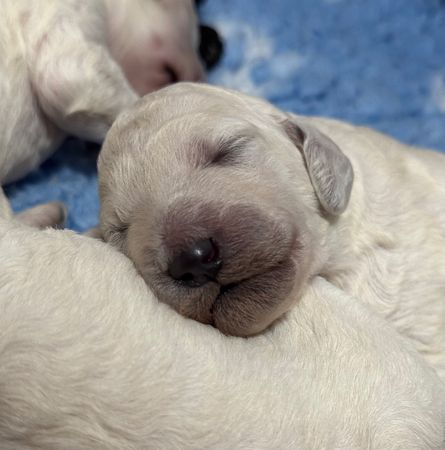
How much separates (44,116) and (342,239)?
3.84ft

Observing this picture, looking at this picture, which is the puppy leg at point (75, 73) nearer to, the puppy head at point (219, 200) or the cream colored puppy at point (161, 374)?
the puppy head at point (219, 200)

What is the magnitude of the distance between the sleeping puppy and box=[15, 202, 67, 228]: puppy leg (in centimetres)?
47

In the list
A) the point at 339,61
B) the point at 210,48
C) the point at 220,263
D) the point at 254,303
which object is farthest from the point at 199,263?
the point at 339,61

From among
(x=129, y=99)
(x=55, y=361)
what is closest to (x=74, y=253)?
(x=55, y=361)

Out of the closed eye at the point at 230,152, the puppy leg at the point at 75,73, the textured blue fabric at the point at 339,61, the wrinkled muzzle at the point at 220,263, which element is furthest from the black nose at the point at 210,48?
the wrinkled muzzle at the point at 220,263

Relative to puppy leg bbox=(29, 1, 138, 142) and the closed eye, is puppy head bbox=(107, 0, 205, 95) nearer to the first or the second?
puppy leg bbox=(29, 1, 138, 142)

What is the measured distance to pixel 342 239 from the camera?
1804 mm

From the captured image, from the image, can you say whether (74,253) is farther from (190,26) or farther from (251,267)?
(190,26)

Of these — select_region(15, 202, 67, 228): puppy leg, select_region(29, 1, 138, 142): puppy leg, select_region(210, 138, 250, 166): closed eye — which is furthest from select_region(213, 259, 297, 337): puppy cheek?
select_region(29, 1, 138, 142): puppy leg

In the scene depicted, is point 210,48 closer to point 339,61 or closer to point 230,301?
point 339,61

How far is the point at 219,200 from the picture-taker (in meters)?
1.46

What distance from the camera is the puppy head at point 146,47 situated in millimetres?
2674

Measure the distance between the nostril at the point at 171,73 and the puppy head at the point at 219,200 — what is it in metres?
0.89

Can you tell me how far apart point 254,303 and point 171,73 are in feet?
4.73
